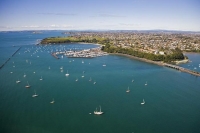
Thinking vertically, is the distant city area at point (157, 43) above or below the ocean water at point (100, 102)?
above

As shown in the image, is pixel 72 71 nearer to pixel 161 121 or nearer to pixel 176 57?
pixel 161 121

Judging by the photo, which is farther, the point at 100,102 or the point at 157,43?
the point at 157,43

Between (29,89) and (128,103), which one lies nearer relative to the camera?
(128,103)

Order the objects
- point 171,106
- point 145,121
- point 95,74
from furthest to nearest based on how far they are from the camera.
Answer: point 95,74 → point 171,106 → point 145,121

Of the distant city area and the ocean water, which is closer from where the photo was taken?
the ocean water

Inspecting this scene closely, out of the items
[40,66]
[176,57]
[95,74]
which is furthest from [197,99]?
[40,66]

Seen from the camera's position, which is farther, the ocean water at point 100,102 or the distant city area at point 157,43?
the distant city area at point 157,43

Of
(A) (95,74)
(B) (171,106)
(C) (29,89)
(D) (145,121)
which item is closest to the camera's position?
(D) (145,121)

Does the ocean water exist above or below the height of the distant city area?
below
